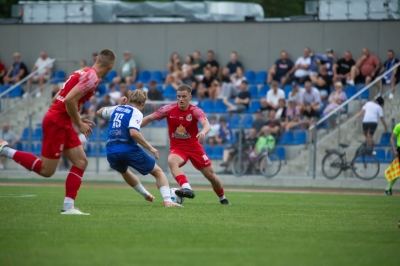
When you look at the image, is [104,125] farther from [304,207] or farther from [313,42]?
[304,207]

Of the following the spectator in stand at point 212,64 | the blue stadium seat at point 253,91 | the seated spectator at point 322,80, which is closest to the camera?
the seated spectator at point 322,80

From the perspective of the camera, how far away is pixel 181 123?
13781 millimetres

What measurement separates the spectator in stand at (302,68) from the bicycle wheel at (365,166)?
4.29m

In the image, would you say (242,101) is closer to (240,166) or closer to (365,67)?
(240,166)

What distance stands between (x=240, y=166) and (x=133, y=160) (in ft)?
39.4

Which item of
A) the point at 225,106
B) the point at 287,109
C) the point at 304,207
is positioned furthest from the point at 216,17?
the point at 304,207

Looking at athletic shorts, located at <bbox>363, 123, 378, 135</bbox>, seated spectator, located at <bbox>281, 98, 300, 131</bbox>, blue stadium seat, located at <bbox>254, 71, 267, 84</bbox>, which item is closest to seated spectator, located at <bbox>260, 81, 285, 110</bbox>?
seated spectator, located at <bbox>281, 98, 300, 131</bbox>

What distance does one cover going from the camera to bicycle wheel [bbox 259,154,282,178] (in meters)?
23.9

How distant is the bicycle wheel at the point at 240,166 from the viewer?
2419 centimetres

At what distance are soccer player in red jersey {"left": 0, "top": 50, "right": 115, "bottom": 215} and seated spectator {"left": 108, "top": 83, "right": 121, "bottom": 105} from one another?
1660 cm

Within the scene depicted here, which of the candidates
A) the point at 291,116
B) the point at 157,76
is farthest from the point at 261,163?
the point at 157,76

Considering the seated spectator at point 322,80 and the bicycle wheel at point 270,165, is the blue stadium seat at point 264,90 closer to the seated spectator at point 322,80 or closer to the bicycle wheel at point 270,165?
the seated spectator at point 322,80

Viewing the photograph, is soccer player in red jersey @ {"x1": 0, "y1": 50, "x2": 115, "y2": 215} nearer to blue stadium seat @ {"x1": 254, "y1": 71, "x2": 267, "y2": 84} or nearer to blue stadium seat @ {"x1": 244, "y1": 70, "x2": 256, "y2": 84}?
blue stadium seat @ {"x1": 254, "y1": 71, "x2": 267, "y2": 84}

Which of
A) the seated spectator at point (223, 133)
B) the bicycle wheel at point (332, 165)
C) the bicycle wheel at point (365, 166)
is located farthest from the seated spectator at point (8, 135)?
the bicycle wheel at point (365, 166)
